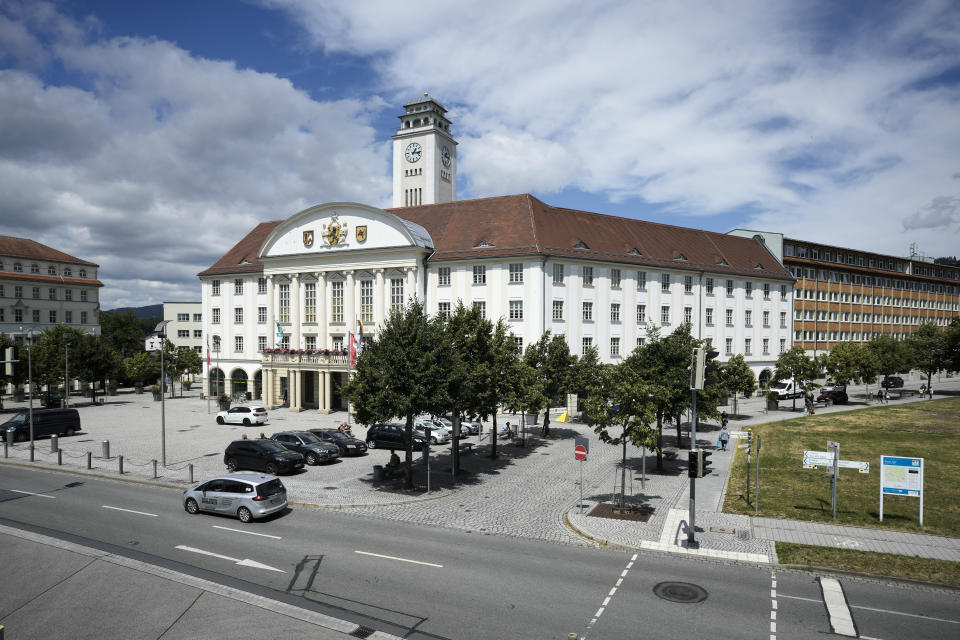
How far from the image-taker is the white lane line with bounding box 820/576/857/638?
11.7m

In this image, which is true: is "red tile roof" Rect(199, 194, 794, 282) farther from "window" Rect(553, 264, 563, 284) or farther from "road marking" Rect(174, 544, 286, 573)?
"road marking" Rect(174, 544, 286, 573)

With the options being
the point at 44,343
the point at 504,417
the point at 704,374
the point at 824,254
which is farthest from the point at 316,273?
the point at 824,254

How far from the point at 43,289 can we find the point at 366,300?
63565mm

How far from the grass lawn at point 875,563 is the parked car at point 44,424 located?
4408 centimetres

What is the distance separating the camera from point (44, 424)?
39.5 meters

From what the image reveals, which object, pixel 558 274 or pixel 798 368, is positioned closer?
pixel 798 368

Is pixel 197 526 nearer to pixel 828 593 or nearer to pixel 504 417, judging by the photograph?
pixel 828 593

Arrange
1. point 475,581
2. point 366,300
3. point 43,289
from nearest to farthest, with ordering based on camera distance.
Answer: point 475,581, point 366,300, point 43,289

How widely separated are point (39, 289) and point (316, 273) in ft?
189

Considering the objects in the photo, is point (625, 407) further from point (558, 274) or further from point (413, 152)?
point (413, 152)

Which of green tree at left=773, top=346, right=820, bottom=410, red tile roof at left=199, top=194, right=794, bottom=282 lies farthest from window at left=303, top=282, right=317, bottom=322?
green tree at left=773, top=346, right=820, bottom=410

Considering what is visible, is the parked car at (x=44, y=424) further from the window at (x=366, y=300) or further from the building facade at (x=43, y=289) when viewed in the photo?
the building facade at (x=43, y=289)

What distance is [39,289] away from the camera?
8325 centimetres

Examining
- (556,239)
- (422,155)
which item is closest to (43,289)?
(422,155)
